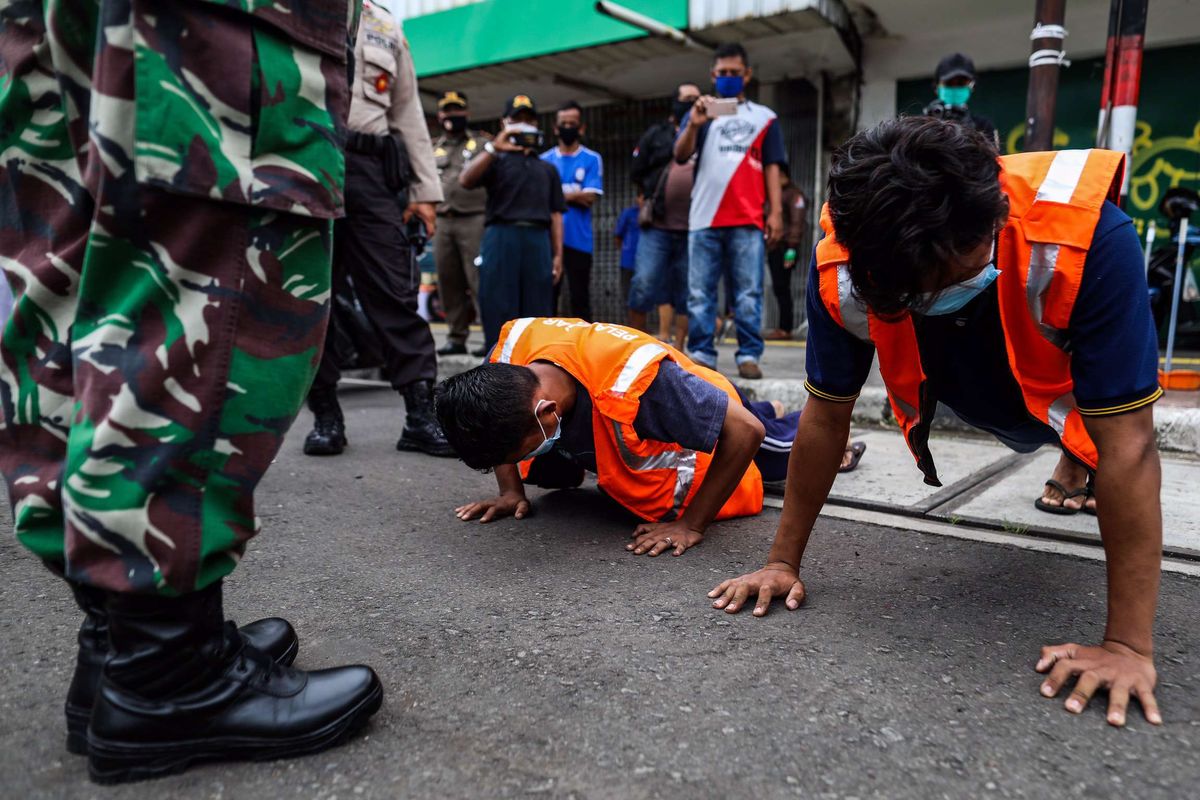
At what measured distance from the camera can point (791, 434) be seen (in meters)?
2.66

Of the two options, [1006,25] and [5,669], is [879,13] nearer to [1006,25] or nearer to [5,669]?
[1006,25]

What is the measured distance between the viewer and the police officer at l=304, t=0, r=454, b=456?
10.0ft

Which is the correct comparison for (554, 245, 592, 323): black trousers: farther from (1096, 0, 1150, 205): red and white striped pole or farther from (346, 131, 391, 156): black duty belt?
(1096, 0, 1150, 205): red and white striped pole

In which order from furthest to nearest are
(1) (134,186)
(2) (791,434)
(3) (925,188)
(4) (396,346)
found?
(4) (396,346), (2) (791,434), (3) (925,188), (1) (134,186)

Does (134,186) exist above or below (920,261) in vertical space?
above

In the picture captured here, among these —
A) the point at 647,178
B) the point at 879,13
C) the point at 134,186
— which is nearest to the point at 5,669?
the point at 134,186

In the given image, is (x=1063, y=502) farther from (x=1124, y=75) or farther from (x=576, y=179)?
(x=576, y=179)

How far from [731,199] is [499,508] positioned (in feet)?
7.56

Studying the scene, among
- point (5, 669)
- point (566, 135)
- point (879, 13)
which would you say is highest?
point (879, 13)

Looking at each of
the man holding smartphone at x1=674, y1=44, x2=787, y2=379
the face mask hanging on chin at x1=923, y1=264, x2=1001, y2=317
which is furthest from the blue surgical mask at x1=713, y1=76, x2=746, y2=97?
the face mask hanging on chin at x1=923, y1=264, x2=1001, y2=317

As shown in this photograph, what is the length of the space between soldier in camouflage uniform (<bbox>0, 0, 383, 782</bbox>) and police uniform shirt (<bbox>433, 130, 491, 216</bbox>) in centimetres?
417

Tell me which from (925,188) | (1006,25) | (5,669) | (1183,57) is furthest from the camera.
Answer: (1006,25)

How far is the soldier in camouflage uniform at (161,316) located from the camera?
0.99 metres

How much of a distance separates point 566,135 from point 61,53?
4758 mm
